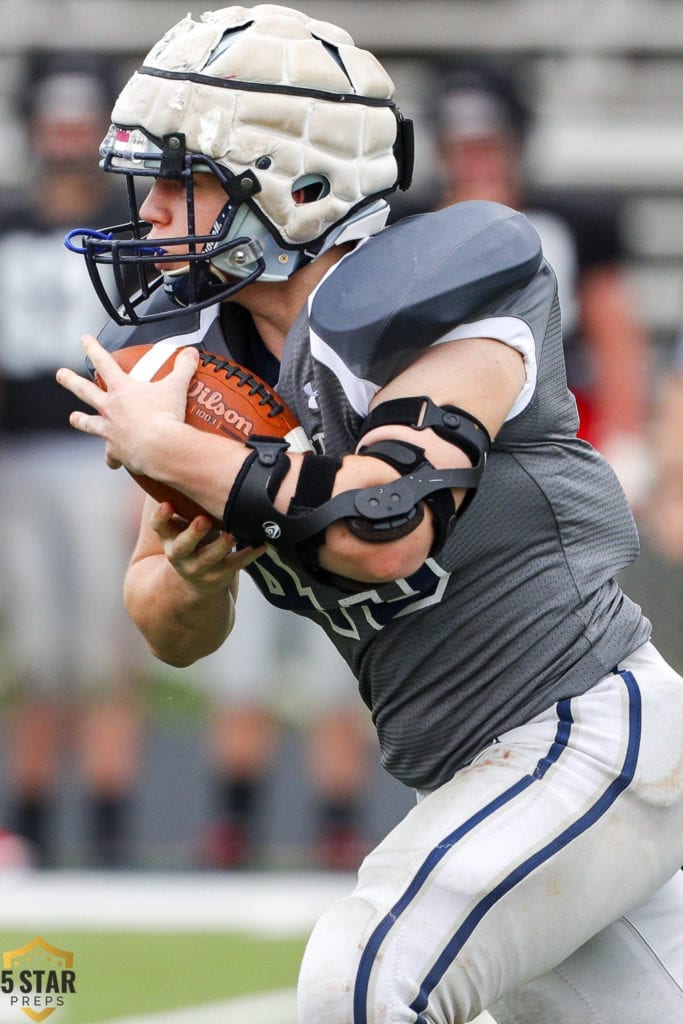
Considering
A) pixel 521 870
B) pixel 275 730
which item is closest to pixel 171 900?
pixel 275 730

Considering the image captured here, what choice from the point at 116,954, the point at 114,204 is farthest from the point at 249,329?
the point at 114,204

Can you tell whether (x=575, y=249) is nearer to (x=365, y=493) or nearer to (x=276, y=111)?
(x=276, y=111)

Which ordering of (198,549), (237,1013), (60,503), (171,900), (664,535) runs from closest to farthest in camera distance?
(198,549), (237,1013), (171,900), (60,503), (664,535)

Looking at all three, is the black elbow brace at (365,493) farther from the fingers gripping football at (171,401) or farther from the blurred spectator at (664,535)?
the blurred spectator at (664,535)

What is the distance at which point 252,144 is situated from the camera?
2553mm

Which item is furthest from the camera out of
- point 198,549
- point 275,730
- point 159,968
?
point 275,730

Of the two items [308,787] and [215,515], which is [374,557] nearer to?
[215,515]

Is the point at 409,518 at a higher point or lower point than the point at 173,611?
higher

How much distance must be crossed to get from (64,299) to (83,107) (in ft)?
2.23

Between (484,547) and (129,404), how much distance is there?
556mm

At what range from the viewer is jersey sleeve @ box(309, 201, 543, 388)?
234 centimetres

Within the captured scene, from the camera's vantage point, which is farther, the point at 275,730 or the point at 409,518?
the point at 275,730

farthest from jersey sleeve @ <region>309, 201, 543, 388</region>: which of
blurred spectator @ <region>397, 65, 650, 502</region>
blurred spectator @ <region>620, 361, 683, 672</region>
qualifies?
blurred spectator @ <region>620, 361, 683, 672</region>

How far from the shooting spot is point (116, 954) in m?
4.45
